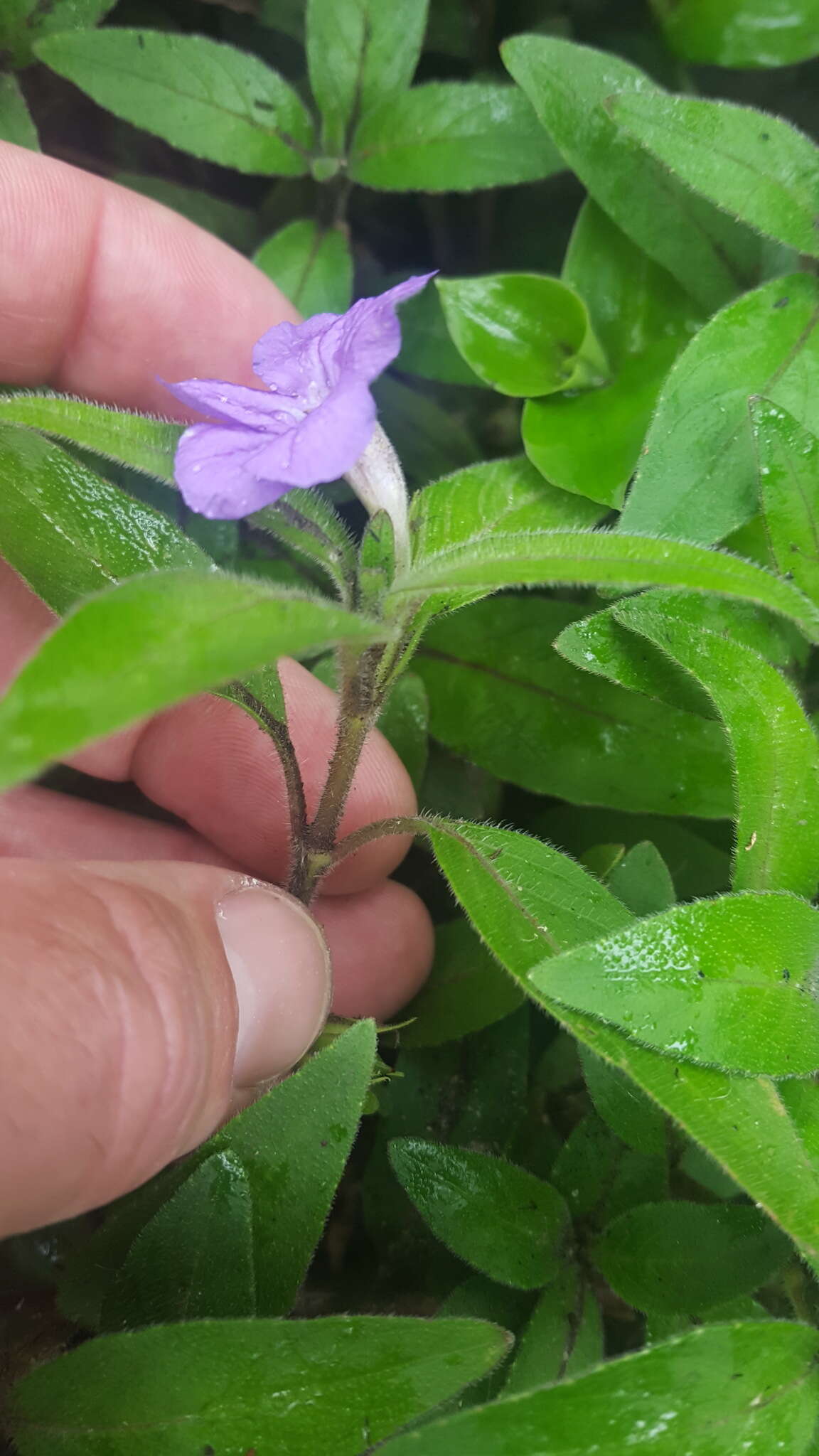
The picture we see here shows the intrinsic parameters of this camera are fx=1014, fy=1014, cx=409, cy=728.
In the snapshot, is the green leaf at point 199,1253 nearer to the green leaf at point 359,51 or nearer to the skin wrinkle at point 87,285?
the skin wrinkle at point 87,285

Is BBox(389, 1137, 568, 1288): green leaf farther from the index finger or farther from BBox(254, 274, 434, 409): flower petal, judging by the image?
the index finger

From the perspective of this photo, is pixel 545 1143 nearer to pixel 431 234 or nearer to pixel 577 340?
pixel 577 340

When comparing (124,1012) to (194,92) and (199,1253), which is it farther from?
(194,92)

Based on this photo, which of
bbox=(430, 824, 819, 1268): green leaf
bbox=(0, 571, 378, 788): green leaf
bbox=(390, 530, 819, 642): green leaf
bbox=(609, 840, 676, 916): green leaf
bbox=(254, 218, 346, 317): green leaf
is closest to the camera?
bbox=(0, 571, 378, 788): green leaf

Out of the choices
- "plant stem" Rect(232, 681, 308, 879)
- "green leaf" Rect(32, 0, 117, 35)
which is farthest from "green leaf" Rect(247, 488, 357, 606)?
"green leaf" Rect(32, 0, 117, 35)

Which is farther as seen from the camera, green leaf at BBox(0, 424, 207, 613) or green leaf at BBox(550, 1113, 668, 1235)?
green leaf at BBox(550, 1113, 668, 1235)

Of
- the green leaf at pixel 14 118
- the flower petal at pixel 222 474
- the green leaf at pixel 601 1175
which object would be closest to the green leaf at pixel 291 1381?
the green leaf at pixel 601 1175

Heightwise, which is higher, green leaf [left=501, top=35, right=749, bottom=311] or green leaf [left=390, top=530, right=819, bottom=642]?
green leaf [left=501, top=35, right=749, bottom=311]

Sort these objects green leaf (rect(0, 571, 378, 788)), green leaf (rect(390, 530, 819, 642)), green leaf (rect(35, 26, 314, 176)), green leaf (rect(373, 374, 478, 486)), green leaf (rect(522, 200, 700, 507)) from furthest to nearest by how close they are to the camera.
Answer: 1. green leaf (rect(373, 374, 478, 486))
2. green leaf (rect(35, 26, 314, 176))
3. green leaf (rect(522, 200, 700, 507))
4. green leaf (rect(390, 530, 819, 642))
5. green leaf (rect(0, 571, 378, 788))
